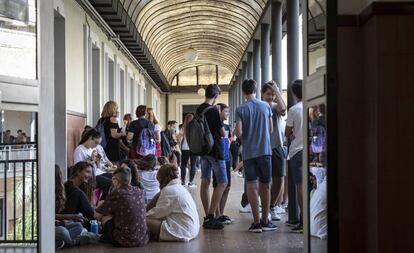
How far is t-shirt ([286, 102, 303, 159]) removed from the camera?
5.93 meters

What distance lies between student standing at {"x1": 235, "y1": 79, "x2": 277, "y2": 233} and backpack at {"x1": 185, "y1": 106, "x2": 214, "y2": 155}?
0.33m

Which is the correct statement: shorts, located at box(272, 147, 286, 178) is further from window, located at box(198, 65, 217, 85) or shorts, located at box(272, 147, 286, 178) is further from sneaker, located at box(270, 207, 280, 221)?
window, located at box(198, 65, 217, 85)

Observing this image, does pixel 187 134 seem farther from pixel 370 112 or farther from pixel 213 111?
pixel 370 112

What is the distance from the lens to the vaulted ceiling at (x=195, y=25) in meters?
13.8

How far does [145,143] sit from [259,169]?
258 centimetres

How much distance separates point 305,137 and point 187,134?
2920 mm

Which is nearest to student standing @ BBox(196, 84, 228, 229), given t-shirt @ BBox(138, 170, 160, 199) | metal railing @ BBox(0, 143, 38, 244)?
t-shirt @ BBox(138, 170, 160, 199)

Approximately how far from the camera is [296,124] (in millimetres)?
5996

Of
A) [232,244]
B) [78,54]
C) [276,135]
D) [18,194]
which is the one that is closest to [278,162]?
[276,135]

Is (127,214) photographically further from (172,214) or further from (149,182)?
(149,182)

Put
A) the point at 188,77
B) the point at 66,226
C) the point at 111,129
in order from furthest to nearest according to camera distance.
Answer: the point at 188,77
the point at 111,129
the point at 66,226

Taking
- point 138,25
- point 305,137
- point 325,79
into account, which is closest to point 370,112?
point 325,79

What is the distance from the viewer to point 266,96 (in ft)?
22.0

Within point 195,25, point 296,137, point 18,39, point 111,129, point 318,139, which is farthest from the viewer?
point 195,25
